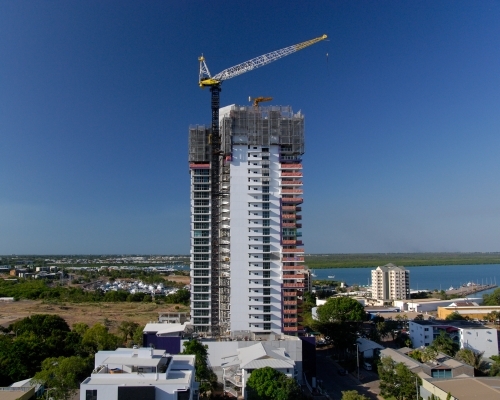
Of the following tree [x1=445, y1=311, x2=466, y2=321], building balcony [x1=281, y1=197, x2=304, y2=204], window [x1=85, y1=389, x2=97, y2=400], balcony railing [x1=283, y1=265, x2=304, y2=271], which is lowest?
tree [x1=445, y1=311, x2=466, y2=321]

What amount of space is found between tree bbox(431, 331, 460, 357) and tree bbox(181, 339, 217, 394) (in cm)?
1564

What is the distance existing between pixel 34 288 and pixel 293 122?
197ft

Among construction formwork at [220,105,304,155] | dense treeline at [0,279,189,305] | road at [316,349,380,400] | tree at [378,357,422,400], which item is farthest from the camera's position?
dense treeline at [0,279,189,305]

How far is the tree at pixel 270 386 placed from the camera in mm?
20406

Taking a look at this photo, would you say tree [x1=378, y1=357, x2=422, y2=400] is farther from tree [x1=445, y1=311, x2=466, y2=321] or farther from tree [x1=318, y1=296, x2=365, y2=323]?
tree [x1=445, y1=311, x2=466, y2=321]

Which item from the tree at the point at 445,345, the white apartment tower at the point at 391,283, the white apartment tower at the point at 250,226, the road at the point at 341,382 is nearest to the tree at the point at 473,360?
the tree at the point at 445,345

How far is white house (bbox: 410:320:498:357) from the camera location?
33031 millimetres

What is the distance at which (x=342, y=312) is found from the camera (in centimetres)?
3816

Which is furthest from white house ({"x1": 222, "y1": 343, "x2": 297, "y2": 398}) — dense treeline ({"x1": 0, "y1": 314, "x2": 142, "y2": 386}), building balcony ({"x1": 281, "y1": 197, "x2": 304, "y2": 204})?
building balcony ({"x1": 281, "y1": 197, "x2": 304, "y2": 204})

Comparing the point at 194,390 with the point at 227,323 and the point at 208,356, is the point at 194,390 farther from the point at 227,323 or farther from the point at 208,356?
the point at 227,323

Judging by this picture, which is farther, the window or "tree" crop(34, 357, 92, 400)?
"tree" crop(34, 357, 92, 400)

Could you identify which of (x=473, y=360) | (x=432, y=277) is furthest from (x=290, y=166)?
(x=432, y=277)

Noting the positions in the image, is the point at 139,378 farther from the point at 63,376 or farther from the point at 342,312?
the point at 342,312

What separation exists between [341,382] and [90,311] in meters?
39.7
